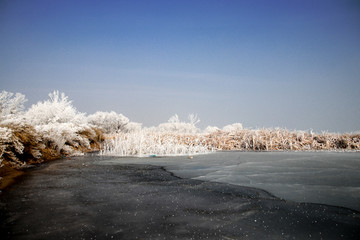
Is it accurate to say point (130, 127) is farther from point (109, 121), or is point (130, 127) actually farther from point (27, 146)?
point (27, 146)

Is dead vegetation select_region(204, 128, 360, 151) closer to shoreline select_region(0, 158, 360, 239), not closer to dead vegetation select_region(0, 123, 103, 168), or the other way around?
dead vegetation select_region(0, 123, 103, 168)

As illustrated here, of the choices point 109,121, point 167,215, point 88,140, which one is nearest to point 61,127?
point 88,140

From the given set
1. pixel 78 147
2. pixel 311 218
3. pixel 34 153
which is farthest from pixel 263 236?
pixel 78 147

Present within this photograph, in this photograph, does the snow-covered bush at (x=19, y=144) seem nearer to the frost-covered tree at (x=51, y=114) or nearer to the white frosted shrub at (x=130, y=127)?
the frost-covered tree at (x=51, y=114)

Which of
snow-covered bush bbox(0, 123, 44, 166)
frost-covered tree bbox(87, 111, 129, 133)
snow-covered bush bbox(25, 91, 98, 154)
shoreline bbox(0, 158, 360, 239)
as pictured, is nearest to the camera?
shoreline bbox(0, 158, 360, 239)

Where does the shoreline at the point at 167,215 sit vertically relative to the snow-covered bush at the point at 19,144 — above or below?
below

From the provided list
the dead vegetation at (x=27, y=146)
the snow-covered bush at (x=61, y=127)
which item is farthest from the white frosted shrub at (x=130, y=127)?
the dead vegetation at (x=27, y=146)

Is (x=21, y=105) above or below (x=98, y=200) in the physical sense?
above

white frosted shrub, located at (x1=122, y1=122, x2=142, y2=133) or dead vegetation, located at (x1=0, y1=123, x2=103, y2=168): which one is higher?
white frosted shrub, located at (x1=122, y1=122, x2=142, y2=133)

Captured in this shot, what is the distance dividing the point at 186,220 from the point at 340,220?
1099 millimetres

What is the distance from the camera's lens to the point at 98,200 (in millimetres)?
2223

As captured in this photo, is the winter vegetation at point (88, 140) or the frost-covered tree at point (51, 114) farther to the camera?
the frost-covered tree at point (51, 114)

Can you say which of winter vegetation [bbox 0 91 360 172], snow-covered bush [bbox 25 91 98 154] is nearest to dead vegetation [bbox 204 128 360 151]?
winter vegetation [bbox 0 91 360 172]

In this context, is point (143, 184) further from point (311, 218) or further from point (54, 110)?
point (54, 110)
